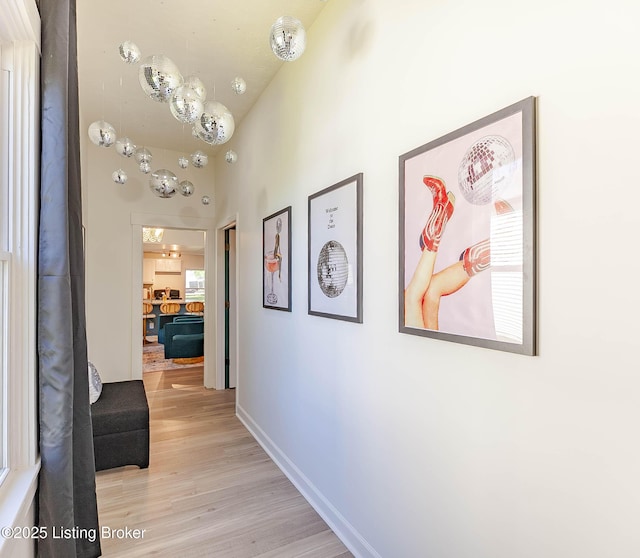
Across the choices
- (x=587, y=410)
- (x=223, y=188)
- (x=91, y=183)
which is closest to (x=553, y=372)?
(x=587, y=410)

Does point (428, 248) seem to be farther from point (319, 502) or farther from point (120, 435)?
point (120, 435)

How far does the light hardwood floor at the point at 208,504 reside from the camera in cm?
190

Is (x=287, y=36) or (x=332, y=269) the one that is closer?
(x=287, y=36)

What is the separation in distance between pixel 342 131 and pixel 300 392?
1.68 m

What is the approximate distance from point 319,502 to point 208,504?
2.31 feet

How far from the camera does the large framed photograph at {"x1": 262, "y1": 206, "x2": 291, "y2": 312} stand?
8.61 ft

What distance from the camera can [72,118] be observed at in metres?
1.41

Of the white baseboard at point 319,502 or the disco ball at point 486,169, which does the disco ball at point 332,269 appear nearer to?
the disco ball at point 486,169

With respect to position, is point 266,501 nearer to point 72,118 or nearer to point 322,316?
point 322,316

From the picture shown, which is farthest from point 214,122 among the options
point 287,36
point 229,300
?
point 229,300

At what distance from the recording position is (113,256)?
4.16m

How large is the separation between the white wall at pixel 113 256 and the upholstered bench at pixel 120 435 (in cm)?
152

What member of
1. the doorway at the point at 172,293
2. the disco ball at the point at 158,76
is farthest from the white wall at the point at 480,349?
the doorway at the point at 172,293

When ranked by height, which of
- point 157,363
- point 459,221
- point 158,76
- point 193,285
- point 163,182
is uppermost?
point 158,76
